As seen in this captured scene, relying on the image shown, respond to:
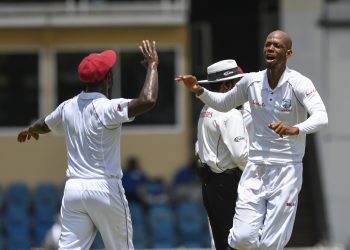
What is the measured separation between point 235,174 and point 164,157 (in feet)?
39.3

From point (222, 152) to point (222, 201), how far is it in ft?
1.36

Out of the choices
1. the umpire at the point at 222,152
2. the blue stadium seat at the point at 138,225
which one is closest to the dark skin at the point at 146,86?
the umpire at the point at 222,152

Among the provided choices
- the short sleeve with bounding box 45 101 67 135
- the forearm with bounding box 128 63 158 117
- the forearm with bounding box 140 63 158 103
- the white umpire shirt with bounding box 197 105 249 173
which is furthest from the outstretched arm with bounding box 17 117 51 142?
the white umpire shirt with bounding box 197 105 249 173

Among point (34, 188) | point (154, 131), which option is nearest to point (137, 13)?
point (154, 131)

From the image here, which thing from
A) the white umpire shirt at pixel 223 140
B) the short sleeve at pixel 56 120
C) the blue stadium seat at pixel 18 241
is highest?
the short sleeve at pixel 56 120

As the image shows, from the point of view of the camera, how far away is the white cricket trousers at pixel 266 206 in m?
8.82

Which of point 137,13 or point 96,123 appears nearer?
point 96,123

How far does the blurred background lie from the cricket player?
11562 mm

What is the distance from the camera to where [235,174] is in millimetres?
9820

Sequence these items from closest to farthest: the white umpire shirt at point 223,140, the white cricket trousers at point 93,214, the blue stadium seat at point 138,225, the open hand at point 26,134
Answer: the white cricket trousers at point 93,214 < the open hand at point 26,134 < the white umpire shirt at point 223,140 < the blue stadium seat at point 138,225

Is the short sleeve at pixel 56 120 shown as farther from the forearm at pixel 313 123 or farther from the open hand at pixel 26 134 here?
the forearm at pixel 313 123

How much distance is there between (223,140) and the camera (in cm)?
973

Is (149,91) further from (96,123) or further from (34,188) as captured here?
(34,188)

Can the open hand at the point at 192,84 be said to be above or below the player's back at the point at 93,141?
above
